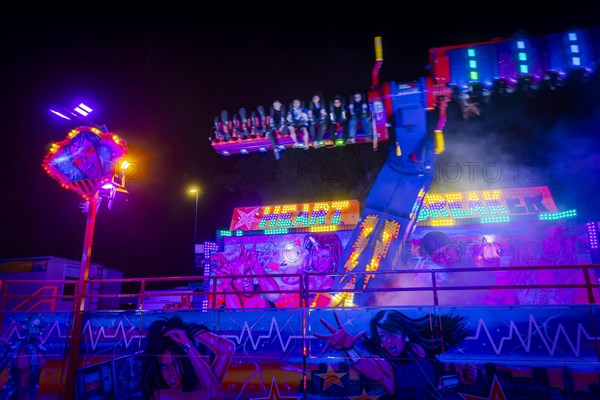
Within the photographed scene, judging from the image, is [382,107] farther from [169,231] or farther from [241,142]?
[169,231]

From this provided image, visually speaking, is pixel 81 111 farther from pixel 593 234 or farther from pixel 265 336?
pixel 593 234

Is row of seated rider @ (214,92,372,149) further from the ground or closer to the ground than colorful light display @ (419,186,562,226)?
further from the ground

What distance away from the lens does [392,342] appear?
22.9 feet

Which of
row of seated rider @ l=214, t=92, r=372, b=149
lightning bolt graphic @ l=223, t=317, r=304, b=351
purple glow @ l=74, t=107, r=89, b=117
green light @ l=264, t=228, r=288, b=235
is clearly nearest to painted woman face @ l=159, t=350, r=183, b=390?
lightning bolt graphic @ l=223, t=317, r=304, b=351

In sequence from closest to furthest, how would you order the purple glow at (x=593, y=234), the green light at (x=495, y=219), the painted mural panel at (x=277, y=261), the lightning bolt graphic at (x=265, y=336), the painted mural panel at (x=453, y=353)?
the painted mural panel at (x=453, y=353)
the lightning bolt graphic at (x=265, y=336)
the purple glow at (x=593, y=234)
the green light at (x=495, y=219)
the painted mural panel at (x=277, y=261)

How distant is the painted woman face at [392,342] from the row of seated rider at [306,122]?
4800 millimetres

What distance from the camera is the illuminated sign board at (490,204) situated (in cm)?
1341

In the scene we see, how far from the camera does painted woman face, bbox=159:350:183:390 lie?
25.5 ft

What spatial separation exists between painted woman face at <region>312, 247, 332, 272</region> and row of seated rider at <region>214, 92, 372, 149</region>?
5.78 metres

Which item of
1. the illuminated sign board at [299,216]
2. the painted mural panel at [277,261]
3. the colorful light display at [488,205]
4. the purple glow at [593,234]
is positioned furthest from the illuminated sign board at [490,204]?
the painted mural panel at [277,261]

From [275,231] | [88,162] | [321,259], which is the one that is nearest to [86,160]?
[88,162]

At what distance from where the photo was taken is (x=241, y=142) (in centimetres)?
1014

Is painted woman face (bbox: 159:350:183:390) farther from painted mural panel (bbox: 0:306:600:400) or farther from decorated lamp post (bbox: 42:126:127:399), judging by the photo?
decorated lamp post (bbox: 42:126:127:399)

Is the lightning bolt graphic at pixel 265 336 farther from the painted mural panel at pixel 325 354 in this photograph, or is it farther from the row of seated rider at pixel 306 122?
the row of seated rider at pixel 306 122
